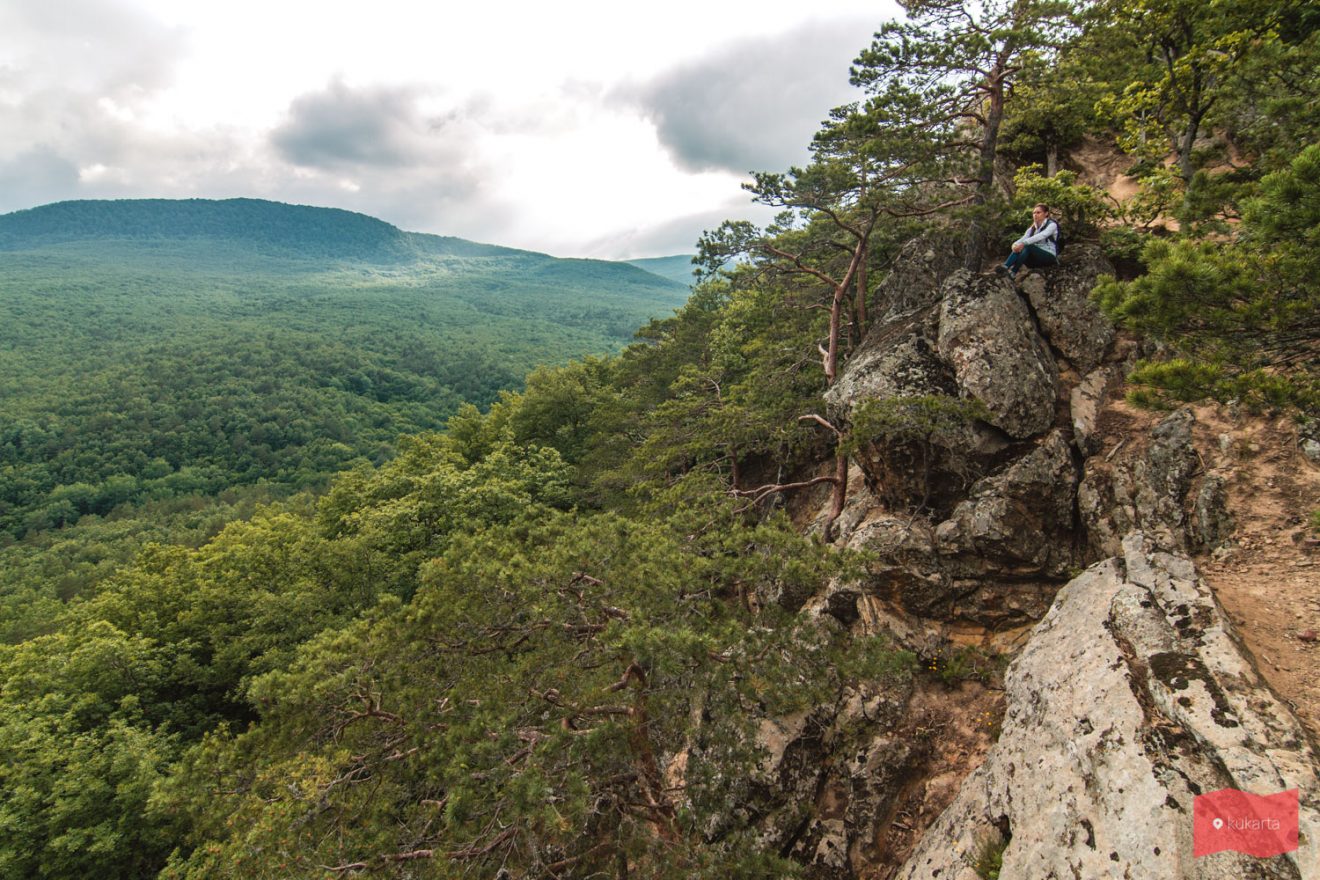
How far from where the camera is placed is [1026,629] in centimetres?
837

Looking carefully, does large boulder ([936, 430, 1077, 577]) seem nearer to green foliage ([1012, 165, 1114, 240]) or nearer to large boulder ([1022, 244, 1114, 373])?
large boulder ([1022, 244, 1114, 373])

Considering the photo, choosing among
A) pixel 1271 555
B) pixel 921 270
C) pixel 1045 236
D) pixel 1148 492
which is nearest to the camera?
pixel 1271 555

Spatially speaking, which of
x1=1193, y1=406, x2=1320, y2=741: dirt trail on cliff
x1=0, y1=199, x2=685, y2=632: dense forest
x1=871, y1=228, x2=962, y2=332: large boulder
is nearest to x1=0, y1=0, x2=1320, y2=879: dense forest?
x1=871, y1=228, x2=962, y2=332: large boulder

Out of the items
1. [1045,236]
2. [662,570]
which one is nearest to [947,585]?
[662,570]

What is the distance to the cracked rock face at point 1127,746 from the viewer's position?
3.94 meters

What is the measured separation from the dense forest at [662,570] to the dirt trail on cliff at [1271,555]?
43.2 inches

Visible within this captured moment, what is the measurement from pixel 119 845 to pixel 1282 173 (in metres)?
22.8

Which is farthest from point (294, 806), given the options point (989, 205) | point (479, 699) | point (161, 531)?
point (161, 531)

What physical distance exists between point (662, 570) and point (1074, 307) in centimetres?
881

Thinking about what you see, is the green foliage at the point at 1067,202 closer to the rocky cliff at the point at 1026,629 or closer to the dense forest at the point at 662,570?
the dense forest at the point at 662,570

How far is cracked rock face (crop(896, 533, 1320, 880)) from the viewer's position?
3943mm

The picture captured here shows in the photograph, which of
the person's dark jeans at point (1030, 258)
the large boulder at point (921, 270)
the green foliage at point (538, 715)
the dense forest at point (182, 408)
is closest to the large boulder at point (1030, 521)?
the green foliage at point (538, 715)

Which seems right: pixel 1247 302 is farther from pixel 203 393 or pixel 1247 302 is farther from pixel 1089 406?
pixel 203 393

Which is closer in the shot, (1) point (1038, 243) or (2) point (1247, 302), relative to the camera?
(2) point (1247, 302)
